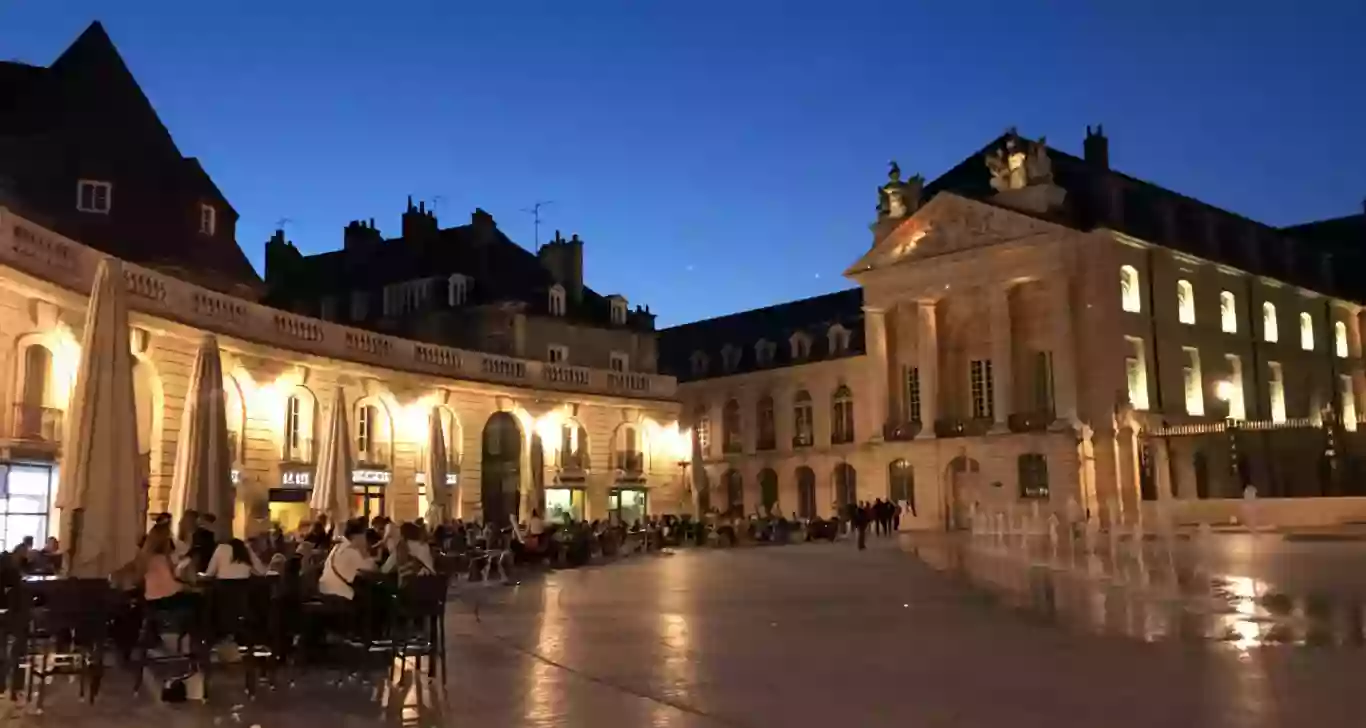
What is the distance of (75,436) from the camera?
37.0ft

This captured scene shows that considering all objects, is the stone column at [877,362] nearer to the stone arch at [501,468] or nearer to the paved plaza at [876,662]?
the stone arch at [501,468]

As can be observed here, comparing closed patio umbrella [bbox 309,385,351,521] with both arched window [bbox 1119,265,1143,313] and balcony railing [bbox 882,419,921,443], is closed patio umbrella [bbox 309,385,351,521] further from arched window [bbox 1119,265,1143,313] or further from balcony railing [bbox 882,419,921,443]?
arched window [bbox 1119,265,1143,313]

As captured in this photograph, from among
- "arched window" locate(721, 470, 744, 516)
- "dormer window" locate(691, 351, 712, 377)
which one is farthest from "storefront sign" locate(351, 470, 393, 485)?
"dormer window" locate(691, 351, 712, 377)

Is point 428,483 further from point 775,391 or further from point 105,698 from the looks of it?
point 775,391

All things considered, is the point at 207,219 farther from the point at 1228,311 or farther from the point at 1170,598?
the point at 1228,311

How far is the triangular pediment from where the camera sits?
5209 centimetres

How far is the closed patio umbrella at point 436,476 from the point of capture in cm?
2708

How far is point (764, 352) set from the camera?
217 ft

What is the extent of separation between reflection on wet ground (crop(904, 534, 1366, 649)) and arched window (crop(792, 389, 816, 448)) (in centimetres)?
3421

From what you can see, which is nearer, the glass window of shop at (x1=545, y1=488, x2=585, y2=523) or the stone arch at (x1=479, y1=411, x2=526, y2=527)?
the stone arch at (x1=479, y1=411, x2=526, y2=527)

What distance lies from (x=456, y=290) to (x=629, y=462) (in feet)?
34.5

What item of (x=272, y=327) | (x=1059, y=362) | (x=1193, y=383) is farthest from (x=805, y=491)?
(x=272, y=327)

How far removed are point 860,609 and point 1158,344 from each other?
134 ft

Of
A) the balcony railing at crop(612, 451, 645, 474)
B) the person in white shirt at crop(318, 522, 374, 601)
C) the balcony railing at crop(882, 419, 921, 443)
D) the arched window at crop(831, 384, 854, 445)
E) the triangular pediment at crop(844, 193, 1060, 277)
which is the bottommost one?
the person in white shirt at crop(318, 522, 374, 601)
